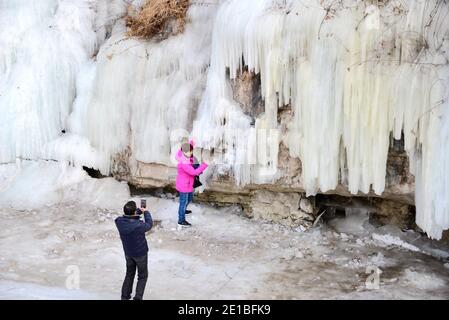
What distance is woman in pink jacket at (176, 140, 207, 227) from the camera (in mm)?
9297

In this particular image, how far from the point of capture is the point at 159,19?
35.3 feet

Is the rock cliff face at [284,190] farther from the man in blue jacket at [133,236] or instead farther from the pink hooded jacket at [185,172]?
the man in blue jacket at [133,236]

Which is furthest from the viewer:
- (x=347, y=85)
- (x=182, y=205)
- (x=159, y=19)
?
(x=159, y=19)

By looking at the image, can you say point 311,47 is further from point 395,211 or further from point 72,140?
point 72,140

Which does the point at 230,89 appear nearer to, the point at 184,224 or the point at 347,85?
the point at 347,85

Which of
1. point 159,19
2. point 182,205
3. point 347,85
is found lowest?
point 182,205

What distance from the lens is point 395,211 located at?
925 centimetres

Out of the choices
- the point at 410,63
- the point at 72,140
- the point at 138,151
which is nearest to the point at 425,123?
the point at 410,63

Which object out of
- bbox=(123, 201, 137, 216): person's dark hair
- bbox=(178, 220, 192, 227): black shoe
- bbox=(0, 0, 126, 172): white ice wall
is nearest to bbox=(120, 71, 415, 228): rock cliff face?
bbox=(178, 220, 192, 227): black shoe

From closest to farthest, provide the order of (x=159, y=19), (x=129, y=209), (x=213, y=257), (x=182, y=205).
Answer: (x=129, y=209) < (x=213, y=257) < (x=182, y=205) < (x=159, y=19)

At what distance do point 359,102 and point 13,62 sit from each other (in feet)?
23.5

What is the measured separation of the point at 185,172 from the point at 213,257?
5.22ft

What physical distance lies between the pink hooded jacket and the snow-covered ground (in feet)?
2.21


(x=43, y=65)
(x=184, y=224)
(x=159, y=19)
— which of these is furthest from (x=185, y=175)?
(x=43, y=65)
